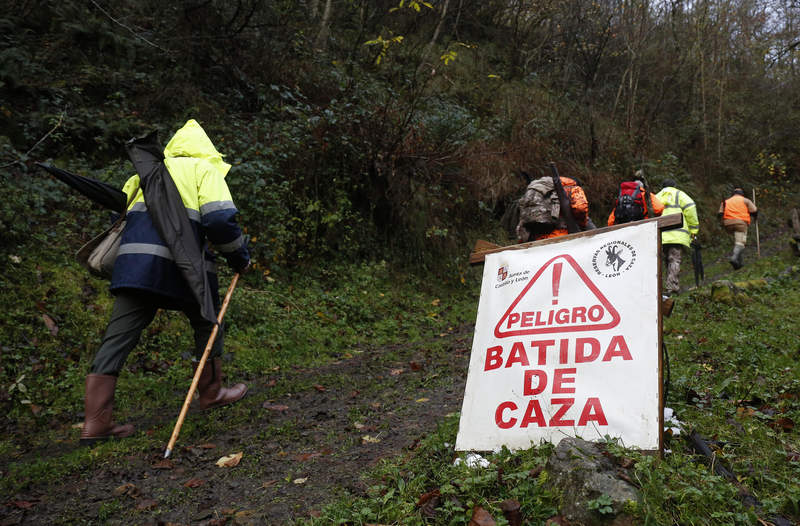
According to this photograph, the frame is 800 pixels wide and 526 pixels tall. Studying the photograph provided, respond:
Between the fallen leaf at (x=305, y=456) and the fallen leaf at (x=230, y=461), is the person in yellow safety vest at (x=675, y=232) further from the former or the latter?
the fallen leaf at (x=230, y=461)

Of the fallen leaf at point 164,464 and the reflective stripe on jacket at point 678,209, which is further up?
the reflective stripe on jacket at point 678,209

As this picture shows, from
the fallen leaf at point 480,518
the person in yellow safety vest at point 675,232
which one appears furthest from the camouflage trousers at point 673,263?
the fallen leaf at point 480,518

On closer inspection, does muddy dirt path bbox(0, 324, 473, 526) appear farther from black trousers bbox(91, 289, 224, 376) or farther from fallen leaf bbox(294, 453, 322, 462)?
black trousers bbox(91, 289, 224, 376)

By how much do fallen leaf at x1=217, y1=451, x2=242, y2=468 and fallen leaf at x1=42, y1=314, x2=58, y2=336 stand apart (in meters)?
3.15

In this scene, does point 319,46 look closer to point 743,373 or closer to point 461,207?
point 461,207

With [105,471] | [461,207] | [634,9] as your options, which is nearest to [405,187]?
[461,207]

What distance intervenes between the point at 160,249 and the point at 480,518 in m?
3.24

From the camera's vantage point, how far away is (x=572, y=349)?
Answer: 313cm

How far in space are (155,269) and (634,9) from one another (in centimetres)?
2156

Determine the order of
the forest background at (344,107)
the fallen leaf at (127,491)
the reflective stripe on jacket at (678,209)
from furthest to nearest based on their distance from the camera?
1. the reflective stripe on jacket at (678,209)
2. the forest background at (344,107)
3. the fallen leaf at (127,491)

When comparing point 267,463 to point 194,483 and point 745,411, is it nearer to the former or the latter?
point 194,483

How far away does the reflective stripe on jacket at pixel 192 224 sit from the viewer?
4152 millimetres

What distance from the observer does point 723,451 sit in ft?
10.5

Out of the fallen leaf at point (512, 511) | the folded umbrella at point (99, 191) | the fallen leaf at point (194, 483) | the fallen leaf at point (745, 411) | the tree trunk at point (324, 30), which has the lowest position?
the fallen leaf at point (194, 483)
